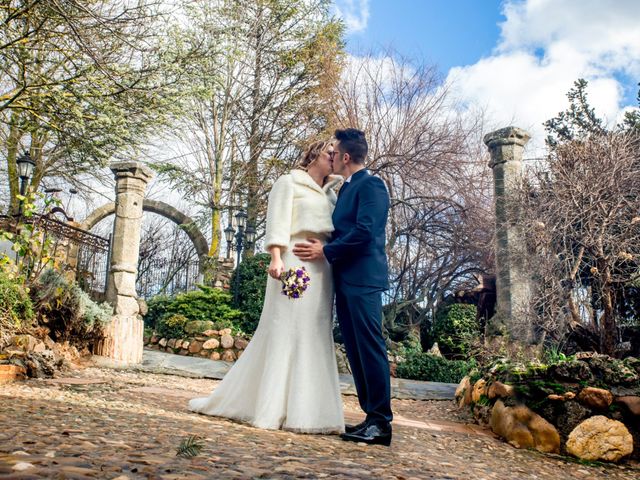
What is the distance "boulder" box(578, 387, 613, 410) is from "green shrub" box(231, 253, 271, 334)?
8.23 meters

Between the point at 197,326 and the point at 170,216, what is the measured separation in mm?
6957

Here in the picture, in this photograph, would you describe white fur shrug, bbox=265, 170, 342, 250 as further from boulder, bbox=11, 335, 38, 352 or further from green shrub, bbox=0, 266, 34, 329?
green shrub, bbox=0, 266, 34, 329

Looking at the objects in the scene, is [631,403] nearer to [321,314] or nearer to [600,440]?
[600,440]

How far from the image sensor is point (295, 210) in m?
3.68

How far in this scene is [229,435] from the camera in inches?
114

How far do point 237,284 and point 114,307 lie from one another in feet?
12.6

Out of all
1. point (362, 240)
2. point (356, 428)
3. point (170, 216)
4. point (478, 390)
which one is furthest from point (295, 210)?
point (170, 216)

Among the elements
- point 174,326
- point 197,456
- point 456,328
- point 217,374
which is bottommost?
point 217,374

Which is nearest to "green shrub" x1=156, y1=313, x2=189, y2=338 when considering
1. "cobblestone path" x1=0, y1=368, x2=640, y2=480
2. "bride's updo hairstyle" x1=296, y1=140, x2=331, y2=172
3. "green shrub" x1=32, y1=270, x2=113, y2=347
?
"green shrub" x1=32, y1=270, x2=113, y2=347

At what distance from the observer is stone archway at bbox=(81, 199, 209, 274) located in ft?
52.6

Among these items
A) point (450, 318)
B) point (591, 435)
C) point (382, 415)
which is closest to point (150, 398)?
point (382, 415)

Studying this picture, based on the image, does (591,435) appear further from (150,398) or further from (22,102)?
(22,102)

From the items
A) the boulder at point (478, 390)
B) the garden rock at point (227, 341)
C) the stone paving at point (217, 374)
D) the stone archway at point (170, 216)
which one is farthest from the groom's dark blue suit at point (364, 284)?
the stone archway at point (170, 216)

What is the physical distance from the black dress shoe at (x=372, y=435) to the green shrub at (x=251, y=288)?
28.7 feet
